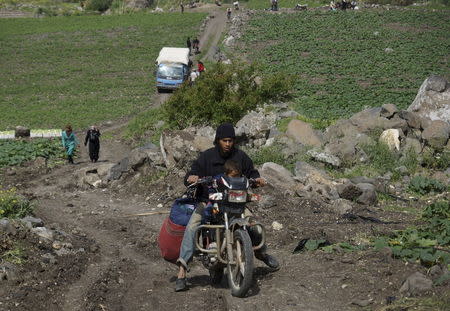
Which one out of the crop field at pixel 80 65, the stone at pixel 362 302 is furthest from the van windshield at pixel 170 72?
the stone at pixel 362 302

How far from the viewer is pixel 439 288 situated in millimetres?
7414

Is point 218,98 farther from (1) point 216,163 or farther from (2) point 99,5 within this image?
(2) point 99,5

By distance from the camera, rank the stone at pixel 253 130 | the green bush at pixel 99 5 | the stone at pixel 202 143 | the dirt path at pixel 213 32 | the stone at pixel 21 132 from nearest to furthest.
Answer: the stone at pixel 202 143 → the stone at pixel 253 130 → the stone at pixel 21 132 → the dirt path at pixel 213 32 → the green bush at pixel 99 5

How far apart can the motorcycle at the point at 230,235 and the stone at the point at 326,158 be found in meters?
9.46

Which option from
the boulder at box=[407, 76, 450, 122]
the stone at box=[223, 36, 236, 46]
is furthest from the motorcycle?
the stone at box=[223, 36, 236, 46]

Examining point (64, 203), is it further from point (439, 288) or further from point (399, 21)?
point (399, 21)

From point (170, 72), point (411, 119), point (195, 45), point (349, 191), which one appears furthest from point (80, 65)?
point (349, 191)

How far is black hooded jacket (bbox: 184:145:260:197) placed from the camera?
872 cm

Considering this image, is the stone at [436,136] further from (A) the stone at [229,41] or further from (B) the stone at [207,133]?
(A) the stone at [229,41]

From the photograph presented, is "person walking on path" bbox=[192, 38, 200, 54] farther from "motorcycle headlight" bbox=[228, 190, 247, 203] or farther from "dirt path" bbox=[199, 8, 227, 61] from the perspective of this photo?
Answer: "motorcycle headlight" bbox=[228, 190, 247, 203]

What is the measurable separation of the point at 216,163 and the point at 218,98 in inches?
664

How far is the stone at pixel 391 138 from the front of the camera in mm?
18938

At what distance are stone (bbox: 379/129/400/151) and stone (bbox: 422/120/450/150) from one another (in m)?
0.75

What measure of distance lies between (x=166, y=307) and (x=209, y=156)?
193 cm
